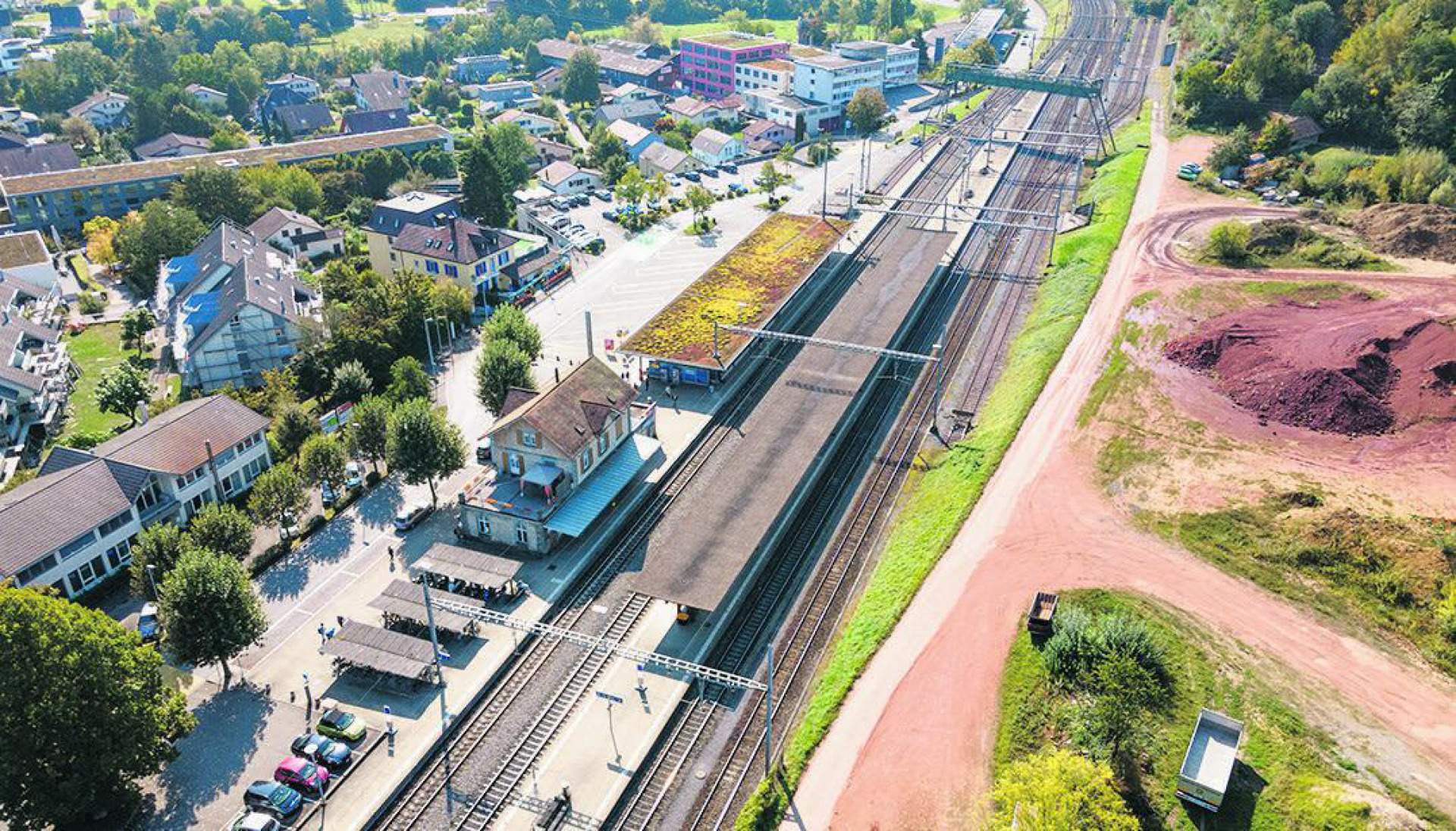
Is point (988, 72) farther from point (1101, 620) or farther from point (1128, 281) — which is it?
point (1101, 620)

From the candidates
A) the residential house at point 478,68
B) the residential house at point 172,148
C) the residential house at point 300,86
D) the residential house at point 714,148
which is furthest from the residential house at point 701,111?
the residential house at point 172,148

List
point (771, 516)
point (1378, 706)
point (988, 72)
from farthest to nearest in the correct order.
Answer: point (988, 72)
point (771, 516)
point (1378, 706)

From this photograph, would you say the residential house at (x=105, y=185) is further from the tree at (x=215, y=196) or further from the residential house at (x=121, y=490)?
the residential house at (x=121, y=490)

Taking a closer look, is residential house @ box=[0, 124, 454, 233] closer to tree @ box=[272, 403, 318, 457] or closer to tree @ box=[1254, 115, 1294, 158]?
tree @ box=[272, 403, 318, 457]

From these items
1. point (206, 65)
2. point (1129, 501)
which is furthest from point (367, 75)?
point (1129, 501)

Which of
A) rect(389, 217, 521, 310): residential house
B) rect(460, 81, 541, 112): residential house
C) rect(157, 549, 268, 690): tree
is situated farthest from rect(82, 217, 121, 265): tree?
rect(460, 81, 541, 112): residential house

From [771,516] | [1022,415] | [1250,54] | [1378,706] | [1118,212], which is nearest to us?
→ [1378,706]

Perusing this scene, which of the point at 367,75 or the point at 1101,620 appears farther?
the point at 367,75

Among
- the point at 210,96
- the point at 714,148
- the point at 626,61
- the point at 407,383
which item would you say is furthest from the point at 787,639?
the point at 210,96
